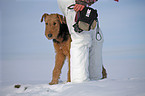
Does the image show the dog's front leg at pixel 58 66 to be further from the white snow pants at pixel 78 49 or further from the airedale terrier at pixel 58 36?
the white snow pants at pixel 78 49

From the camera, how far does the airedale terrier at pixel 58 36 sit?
8.04 feet

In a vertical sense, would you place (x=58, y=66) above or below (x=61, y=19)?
below

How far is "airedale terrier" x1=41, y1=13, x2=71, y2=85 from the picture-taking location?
245cm

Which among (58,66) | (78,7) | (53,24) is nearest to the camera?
(78,7)

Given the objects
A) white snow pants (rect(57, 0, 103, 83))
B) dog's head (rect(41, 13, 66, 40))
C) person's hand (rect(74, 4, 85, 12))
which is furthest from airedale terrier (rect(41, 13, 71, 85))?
person's hand (rect(74, 4, 85, 12))

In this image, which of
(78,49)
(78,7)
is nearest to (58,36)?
(78,49)

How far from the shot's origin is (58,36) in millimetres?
2545

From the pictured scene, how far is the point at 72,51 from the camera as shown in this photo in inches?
91.4

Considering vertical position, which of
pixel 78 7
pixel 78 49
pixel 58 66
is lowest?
pixel 58 66

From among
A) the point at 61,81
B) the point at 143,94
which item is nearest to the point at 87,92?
the point at 143,94

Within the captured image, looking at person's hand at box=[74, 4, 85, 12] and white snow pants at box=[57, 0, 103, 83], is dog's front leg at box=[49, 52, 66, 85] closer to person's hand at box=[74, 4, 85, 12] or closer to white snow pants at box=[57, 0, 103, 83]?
white snow pants at box=[57, 0, 103, 83]

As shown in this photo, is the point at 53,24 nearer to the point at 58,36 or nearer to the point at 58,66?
the point at 58,36

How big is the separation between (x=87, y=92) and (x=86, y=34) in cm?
97

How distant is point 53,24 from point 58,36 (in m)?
0.19
